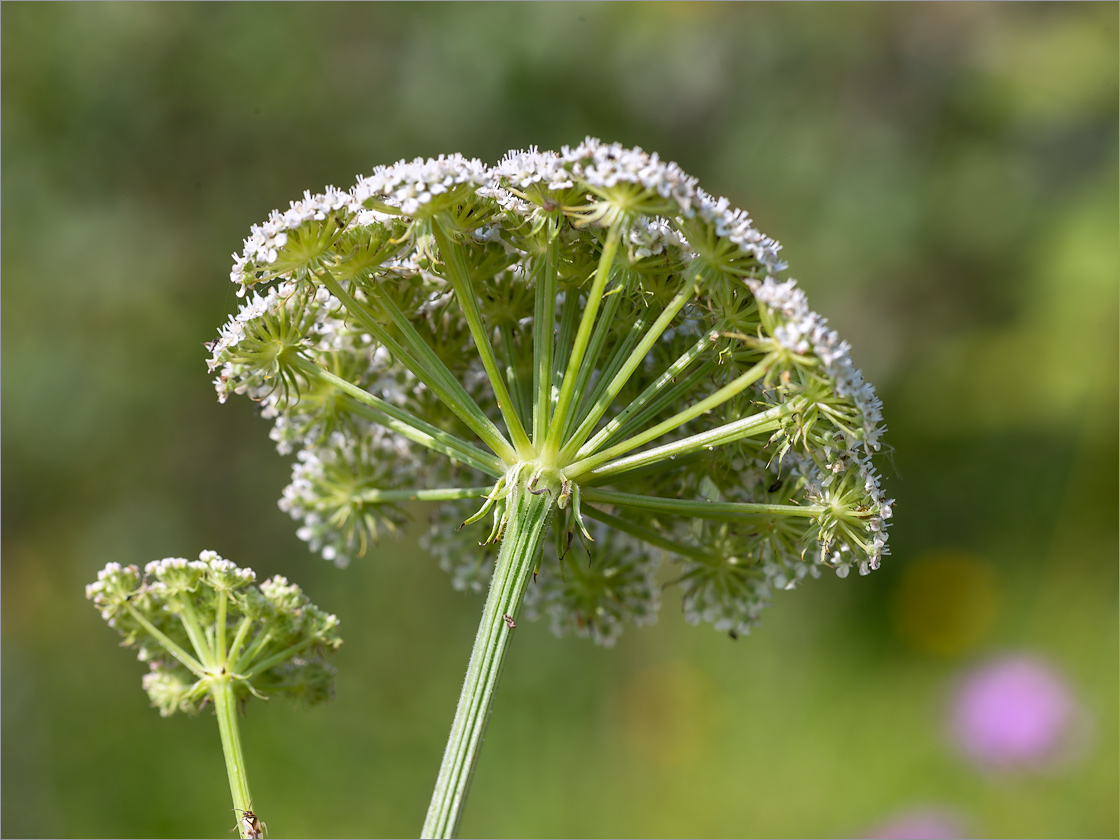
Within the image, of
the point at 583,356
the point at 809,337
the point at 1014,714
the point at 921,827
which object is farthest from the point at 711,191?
the point at 809,337

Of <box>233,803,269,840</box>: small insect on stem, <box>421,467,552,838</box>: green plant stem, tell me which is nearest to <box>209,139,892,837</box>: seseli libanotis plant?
<box>421,467,552,838</box>: green plant stem

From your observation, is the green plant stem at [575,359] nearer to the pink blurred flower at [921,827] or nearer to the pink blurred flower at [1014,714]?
the pink blurred flower at [921,827]

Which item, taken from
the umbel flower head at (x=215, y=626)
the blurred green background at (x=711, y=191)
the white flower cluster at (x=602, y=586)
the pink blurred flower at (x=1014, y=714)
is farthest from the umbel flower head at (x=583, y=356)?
the blurred green background at (x=711, y=191)

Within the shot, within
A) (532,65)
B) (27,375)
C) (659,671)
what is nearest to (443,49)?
(532,65)

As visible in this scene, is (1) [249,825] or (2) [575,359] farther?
(2) [575,359]

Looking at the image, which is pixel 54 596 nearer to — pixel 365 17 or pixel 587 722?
pixel 587 722

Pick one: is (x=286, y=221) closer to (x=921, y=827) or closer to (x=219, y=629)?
(x=219, y=629)

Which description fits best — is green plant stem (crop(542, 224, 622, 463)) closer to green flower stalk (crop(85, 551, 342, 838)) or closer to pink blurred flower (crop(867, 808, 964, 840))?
green flower stalk (crop(85, 551, 342, 838))
